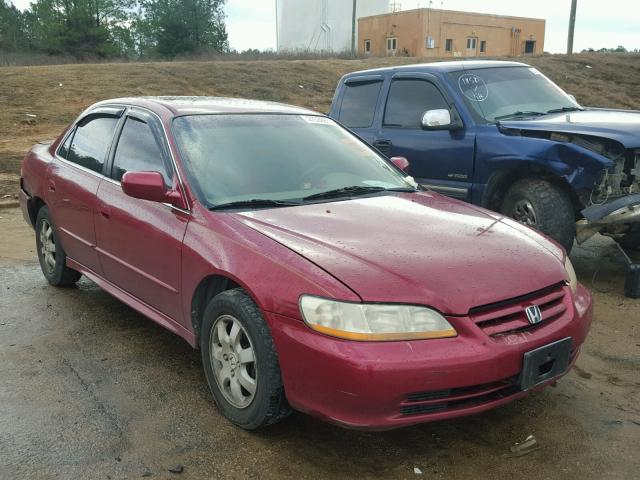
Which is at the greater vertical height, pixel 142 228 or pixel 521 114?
pixel 521 114

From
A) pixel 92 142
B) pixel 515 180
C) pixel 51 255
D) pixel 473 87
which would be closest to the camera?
pixel 92 142

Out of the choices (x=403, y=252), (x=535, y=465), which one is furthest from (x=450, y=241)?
(x=535, y=465)

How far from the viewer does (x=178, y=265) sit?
3590 mm

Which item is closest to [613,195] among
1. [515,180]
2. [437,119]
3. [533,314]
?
[515,180]

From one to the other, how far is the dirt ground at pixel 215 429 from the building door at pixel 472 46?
51079 millimetres

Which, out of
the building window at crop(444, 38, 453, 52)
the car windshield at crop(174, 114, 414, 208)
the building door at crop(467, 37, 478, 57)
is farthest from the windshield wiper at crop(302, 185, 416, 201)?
the building door at crop(467, 37, 478, 57)

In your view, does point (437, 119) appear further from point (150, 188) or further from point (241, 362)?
point (241, 362)

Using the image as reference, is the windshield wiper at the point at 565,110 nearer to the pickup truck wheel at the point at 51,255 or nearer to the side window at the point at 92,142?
the side window at the point at 92,142

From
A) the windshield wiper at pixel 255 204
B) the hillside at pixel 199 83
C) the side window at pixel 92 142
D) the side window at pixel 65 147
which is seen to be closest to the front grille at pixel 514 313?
the windshield wiper at pixel 255 204

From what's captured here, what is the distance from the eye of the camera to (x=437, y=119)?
6.16 m

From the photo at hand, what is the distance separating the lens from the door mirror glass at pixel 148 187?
3.65 metres

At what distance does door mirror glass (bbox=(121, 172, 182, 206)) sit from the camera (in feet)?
A: 12.0

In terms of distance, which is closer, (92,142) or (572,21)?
(92,142)

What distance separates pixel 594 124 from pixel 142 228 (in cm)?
383
